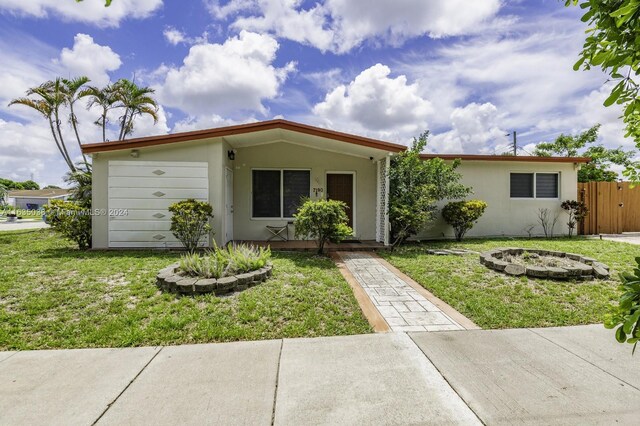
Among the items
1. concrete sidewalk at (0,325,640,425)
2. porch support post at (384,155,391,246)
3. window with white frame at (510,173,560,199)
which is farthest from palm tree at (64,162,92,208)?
window with white frame at (510,173,560,199)

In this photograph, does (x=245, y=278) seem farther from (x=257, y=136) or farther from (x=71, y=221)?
(x=71, y=221)

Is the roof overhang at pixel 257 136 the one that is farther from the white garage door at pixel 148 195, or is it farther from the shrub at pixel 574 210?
the shrub at pixel 574 210

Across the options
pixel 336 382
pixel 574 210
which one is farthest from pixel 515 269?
pixel 574 210

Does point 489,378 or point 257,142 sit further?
point 257,142

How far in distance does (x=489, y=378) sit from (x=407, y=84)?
10204 millimetres

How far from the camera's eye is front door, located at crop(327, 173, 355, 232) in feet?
32.1

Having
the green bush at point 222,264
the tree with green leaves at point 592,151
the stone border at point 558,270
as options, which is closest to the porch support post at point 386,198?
the stone border at point 558,270

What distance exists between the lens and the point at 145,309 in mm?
3844

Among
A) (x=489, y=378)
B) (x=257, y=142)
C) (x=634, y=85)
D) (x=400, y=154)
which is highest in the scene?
(x=257, y=142)

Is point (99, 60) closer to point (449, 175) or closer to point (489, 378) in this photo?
point (449, 175)

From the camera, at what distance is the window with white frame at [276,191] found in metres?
9.60

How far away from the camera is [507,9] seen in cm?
645

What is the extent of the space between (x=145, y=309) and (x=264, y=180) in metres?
6.20

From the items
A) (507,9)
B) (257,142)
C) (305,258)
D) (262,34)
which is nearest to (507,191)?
(507,9)
